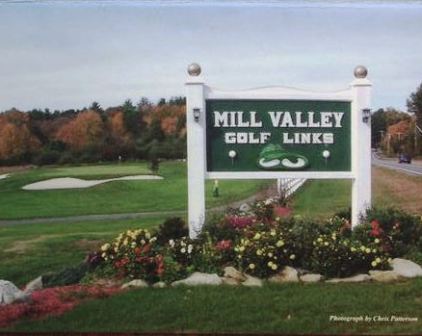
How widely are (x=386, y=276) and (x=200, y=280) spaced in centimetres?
169

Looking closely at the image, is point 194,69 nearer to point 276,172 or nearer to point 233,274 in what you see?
point 276,172

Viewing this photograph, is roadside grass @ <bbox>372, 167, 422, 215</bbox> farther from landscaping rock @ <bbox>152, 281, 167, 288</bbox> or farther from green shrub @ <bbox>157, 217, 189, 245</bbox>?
landscaping rock @ <bbox>152, 281, 167, 288</bbox>

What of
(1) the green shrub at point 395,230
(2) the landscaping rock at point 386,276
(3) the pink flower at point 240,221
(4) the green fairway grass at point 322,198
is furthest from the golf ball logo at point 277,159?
(2) the landscaping rock at point 386,276

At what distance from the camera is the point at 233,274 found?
23.1 feet

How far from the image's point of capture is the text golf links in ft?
24.6

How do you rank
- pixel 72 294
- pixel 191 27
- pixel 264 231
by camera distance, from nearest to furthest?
pixel 191 27
pixel 72 294
pixel 264 231

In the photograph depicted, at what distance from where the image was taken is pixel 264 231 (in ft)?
24.2

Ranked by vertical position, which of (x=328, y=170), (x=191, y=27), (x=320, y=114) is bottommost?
(x=328, y=170)

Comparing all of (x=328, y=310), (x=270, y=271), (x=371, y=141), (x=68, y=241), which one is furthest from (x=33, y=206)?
(x=371, y=141)

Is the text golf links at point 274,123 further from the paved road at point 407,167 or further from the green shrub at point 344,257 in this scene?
the green shrub at point 344,257

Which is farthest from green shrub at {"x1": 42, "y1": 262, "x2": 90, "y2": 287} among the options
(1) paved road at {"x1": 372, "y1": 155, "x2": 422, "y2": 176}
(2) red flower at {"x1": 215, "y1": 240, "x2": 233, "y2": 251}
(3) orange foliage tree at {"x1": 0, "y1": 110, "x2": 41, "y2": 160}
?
(1) paved road at {"x1": 372, "y1": 155, "x2": 422, "y2": 176}

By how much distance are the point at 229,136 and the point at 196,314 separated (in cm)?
196

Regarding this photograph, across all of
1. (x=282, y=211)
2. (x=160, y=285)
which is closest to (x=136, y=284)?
(x=160, y=285)

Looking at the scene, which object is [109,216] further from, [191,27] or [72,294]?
[191,27]
